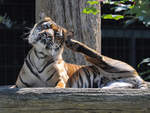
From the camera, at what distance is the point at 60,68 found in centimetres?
299

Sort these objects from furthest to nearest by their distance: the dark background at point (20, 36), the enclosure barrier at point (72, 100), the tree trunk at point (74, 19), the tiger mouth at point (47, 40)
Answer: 1. the dark background at point (20, 36)
2. the tree trunk at point (74, 19)
3. the tiger mouth at point (47, 40)
4. the enclosure barrier at point (72, 100)

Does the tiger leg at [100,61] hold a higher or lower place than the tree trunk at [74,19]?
lower

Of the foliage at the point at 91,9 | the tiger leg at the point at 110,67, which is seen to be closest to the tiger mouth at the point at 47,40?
the tiger leg at the point at 110,67

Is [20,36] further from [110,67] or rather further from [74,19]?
[110,67]

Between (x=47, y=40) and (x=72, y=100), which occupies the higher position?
(x=47, y=40)

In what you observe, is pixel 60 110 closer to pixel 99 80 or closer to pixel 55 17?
pixel 99 80

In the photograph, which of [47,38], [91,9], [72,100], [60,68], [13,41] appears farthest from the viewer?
[13,41]

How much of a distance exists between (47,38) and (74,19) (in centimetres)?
69

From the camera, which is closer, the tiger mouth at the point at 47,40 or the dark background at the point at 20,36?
the tiger mouth at the point at 47,40

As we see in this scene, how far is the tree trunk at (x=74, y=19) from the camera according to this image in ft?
11.2

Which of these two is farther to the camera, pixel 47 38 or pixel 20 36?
pixel 20 36

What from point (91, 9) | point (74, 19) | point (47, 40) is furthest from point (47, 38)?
point (91, 9)

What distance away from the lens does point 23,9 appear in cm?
635

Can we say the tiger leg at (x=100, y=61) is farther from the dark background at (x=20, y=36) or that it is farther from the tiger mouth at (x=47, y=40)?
the dark background at (x=20, y=36)
